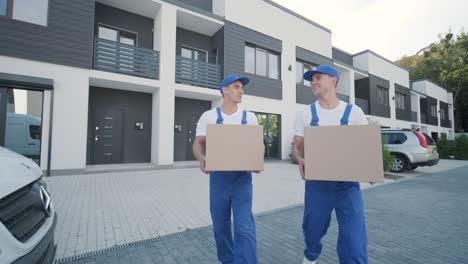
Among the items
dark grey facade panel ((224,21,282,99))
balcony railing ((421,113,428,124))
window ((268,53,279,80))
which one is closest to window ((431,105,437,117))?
balcony railing ((421,113,428,124))

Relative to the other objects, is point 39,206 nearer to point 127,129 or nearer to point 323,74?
point 323,74

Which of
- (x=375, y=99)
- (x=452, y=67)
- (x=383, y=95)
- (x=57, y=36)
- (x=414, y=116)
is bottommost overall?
(x=414, y=116)

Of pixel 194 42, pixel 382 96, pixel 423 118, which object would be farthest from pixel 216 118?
pixel 423 118

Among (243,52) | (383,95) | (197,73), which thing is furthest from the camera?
(383,95)

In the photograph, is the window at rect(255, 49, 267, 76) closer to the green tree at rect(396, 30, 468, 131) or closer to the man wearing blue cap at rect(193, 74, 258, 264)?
the man wearing blue cap at rect(193, 74, 258, 264)

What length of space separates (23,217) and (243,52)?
37.2ft

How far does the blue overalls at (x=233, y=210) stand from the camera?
6.15ft

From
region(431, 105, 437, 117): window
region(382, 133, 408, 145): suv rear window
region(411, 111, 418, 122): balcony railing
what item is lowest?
region(382, 133, 408, 145): suv rear window

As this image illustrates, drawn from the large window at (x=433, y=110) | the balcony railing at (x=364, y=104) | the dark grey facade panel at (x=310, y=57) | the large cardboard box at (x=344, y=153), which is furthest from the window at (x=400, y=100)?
the large cardboard box at (x=344, y=153)

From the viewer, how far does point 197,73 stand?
416 inches

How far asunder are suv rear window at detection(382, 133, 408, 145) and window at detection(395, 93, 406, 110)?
1557 cm

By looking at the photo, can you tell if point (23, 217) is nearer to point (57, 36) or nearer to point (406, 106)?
point (57, 36)

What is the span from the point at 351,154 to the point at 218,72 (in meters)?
→ 10.00

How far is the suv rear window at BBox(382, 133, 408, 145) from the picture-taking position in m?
9.29
